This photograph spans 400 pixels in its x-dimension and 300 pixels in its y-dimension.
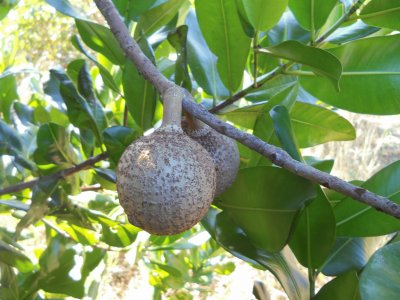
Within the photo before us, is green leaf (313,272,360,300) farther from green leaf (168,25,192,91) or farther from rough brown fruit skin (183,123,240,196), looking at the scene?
green leaf (168,25,192,91)

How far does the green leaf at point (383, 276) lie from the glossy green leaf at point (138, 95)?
0.38 m

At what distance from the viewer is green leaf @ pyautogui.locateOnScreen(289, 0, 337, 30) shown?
67 cm

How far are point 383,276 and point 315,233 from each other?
0.52 feet

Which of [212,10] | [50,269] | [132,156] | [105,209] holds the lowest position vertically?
[50,269]

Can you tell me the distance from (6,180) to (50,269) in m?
0.20

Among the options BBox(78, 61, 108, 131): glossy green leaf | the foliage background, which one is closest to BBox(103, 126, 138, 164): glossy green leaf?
the foliage background

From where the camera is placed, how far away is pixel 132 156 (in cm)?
49

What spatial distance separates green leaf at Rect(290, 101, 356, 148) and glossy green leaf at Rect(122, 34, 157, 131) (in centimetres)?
20

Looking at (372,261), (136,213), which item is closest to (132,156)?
(136,213)

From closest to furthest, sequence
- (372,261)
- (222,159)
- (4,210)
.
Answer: (372,261), (222,159), (4,210)

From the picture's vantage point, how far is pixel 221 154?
0.58 meters

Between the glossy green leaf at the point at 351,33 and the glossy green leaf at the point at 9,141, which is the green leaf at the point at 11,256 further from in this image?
the glossy green leaf at the point at 351,33

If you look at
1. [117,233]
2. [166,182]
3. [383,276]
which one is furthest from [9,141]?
[383,276]

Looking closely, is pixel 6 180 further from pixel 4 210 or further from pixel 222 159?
pixel 222 159
